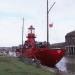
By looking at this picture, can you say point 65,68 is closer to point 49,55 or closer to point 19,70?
point 49,55

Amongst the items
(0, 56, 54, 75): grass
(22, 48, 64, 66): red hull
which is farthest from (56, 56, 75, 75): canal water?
(0, 56, 54, 75): grass

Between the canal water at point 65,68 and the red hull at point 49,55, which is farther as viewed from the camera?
the red hull at point 49,55

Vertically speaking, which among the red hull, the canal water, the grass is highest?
the red hull

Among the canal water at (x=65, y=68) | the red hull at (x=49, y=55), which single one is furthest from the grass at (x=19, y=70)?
the red hull at (x=49, y=55)

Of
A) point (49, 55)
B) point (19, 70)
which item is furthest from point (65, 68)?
point (19, 70)

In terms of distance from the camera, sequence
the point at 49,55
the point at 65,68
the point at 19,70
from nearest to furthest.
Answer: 1. the point at 19,70
2. the point at 65,68
3. the point at 49,55

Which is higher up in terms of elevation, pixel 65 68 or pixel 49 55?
pixel 49 55

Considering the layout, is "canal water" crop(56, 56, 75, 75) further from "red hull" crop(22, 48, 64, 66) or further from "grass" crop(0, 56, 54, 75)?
"grass" crop(0, 56, 54, 75)

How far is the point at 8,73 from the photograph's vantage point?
19500 mm

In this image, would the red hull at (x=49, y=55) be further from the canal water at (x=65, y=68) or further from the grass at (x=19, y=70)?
the grass at (x=19, y=70)

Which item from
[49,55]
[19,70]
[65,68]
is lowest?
[65,68]

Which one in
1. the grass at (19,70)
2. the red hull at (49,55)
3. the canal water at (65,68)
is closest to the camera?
the grass at (19,70)

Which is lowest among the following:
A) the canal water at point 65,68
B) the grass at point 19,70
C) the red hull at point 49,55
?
the canal water at point 65,68

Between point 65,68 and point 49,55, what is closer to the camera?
point 65,68
